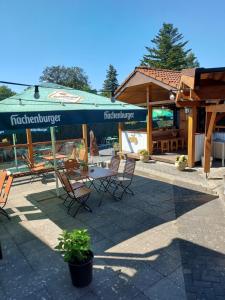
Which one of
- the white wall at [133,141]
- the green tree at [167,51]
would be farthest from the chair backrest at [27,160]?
the green tree at [167,51]

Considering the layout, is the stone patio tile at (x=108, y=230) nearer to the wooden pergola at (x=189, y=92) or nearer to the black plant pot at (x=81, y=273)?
the black plant pot at (x=81, y=273)

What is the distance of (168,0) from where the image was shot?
8.93 m

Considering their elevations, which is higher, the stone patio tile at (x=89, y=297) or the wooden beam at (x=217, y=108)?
the wooden beam at (x=217, y=108)

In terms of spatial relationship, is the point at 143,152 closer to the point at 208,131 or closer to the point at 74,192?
the point at 208,131

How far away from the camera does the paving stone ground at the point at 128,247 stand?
10.4 ft

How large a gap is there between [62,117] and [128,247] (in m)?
3.00

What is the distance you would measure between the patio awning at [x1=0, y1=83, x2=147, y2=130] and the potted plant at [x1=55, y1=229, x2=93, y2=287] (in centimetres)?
232

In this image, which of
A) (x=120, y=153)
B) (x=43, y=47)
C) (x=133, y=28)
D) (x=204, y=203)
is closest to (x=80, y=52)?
(x=43, y=47)

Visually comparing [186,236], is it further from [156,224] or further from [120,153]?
[120,153]

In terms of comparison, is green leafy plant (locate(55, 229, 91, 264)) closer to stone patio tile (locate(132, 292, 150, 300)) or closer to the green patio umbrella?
stone patio tile (locate(132, 292, 150, 300))

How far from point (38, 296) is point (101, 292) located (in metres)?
0.85

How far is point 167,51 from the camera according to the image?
40.7 metres

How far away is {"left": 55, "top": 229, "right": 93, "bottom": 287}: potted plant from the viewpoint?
10.3 ft

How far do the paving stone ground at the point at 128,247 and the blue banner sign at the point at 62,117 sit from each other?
2.29 metres
